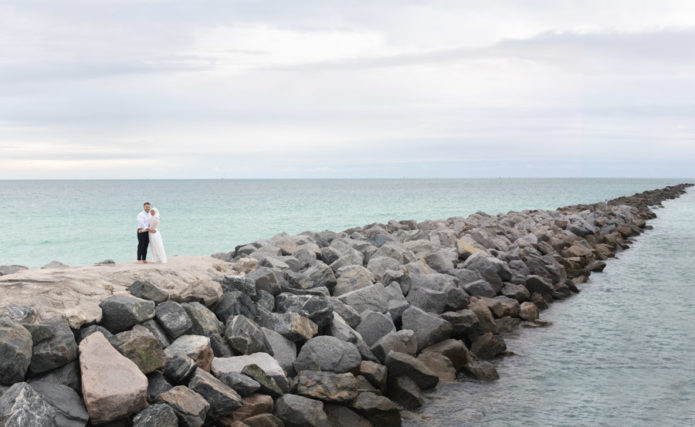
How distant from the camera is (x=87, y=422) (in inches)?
200

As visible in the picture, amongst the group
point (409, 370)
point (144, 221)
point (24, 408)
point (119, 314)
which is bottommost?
point (409, 370)

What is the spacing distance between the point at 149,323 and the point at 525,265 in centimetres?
875

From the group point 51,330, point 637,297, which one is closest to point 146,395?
point 51,330

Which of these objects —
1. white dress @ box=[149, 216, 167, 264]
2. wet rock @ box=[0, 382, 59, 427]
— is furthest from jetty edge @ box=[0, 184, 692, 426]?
white dress @ box=[149, 216, 167, 264]

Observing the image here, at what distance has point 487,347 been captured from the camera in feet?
27.5

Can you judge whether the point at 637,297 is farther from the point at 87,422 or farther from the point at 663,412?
the point at 87,422

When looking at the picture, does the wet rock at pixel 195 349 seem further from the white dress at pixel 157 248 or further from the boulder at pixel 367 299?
the white dress at pixel 157 248

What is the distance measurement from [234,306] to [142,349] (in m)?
1.68

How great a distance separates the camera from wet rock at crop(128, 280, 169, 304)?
22.3 feet

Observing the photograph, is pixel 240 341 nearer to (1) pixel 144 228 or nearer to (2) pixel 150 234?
(2) pixel 150 234

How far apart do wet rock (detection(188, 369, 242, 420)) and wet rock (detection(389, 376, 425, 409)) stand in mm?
1885

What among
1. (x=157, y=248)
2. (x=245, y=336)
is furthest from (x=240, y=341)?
(x=157, y=248)

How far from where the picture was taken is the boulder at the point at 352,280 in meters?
9.52

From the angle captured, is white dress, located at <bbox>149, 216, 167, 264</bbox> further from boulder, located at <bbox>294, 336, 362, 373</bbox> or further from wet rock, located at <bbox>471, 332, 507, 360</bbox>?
wet rock, located at <bbox>471, 332, 507, 360</bbox>
